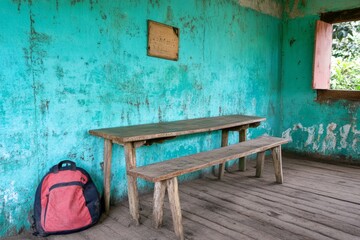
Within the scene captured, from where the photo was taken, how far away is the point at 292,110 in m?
5.01

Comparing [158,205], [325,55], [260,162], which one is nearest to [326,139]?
[325,55]

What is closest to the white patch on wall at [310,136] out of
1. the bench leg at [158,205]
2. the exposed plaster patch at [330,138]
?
the exposed plaster patch at [330,138]

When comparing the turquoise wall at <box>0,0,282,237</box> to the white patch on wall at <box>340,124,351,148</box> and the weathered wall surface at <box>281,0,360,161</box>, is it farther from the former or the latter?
the white patch on wall at <box>340,124,351,148</box>

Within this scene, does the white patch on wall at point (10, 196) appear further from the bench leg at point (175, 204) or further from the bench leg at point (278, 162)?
the bench leg at point (278, 162)

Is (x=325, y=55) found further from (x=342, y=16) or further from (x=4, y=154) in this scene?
(x=4, y=154)

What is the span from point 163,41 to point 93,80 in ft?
3.16

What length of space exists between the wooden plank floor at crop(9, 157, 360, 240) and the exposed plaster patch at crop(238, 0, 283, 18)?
256cm

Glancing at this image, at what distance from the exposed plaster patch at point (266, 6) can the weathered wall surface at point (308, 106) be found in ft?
0.63

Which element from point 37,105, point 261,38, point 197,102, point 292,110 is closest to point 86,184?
point 37,105

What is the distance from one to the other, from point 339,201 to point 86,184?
252cm

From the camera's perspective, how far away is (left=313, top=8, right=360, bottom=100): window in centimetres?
431

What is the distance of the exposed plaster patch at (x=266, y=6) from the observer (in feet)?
13.7

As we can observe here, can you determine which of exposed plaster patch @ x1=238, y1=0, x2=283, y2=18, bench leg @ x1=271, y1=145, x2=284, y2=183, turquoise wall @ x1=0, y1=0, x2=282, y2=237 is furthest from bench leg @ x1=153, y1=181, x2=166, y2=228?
exposed plaster patch @ x1=238, y1=0, x2=283, y2=18

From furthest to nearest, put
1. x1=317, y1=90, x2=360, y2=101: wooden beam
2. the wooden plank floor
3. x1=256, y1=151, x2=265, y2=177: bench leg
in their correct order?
x1=317, y1=90, x2=360, y2=101: wooden beam
x1=256, y1=151, x2=265, y2=177: bench leg
the wooden plank floor
